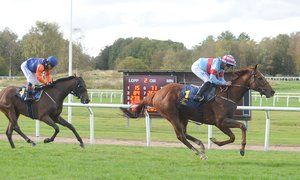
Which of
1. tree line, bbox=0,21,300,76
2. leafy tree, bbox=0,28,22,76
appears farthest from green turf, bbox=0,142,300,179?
leafy tree, bbox=0,28,22,76

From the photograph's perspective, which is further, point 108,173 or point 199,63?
point 199,63

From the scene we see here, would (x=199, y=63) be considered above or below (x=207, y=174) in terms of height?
above

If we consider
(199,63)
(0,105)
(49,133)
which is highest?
(199,63)

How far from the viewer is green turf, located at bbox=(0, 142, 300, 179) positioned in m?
7.56

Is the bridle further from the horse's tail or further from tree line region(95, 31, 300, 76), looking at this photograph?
tree line region(95, 31, 300, 76)

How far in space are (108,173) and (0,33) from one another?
7739 cm

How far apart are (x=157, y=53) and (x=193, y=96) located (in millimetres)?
70870

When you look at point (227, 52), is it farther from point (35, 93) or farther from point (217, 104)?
point (217, 104)

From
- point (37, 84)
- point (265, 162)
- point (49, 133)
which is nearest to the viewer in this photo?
point (265, 162)

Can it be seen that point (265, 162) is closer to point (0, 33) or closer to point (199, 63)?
point (199, 63)

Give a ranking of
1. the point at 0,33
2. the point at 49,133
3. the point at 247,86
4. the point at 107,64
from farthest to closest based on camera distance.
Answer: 1. the point at 107,64
2. the point at 0,33
3. the point at 49,133
4. the point at 247,86

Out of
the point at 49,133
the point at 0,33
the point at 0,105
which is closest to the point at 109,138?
the point at 49,133

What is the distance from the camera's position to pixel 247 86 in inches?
385

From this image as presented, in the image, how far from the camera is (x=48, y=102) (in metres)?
10.8
